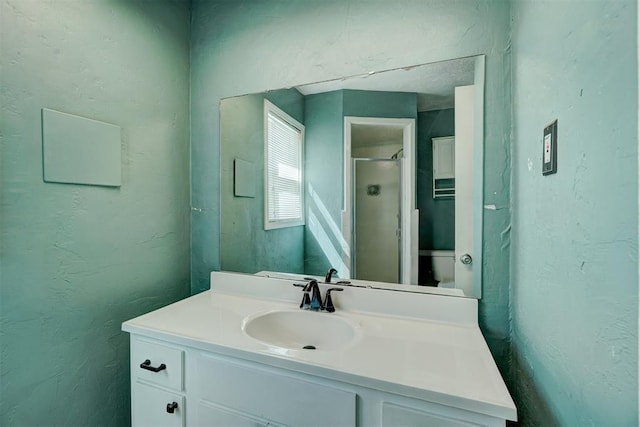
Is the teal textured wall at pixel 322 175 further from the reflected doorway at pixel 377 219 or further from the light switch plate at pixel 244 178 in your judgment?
the light switch plate at pixel 244 178

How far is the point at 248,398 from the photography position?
911mm

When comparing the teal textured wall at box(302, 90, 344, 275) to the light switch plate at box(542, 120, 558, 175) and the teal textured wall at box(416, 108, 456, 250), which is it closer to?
the teal textured wall at box(416, 108, 456, 250)

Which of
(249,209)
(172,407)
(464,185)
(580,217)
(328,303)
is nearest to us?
(580,217)

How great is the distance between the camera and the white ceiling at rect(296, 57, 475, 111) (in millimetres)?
1133

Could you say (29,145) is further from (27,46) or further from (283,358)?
(283,358)

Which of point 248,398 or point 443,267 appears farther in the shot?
point 443,267

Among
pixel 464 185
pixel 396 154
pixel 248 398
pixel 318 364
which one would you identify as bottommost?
Result: pixel 248 398

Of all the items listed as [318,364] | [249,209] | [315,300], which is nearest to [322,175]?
[249,209]

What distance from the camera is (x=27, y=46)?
1.00 meters

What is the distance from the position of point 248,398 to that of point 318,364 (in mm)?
274

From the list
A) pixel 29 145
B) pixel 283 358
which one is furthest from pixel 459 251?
pixel 29 145

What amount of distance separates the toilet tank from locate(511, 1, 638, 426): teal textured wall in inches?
10.3

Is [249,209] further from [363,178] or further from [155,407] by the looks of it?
[155,407]

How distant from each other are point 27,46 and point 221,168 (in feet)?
2.59
